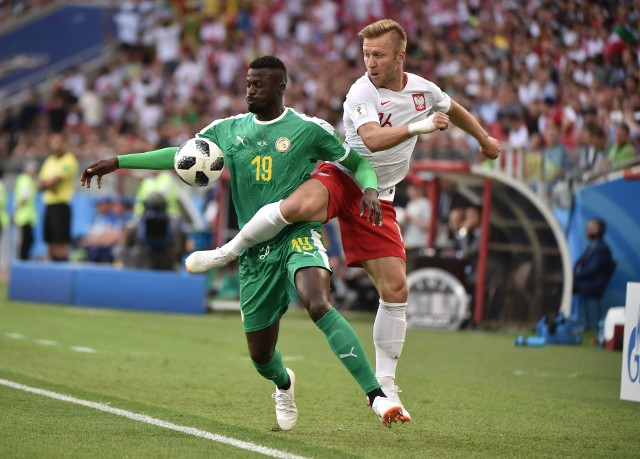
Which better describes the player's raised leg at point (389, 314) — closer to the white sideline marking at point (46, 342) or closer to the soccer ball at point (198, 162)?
the soccer ball at point (198, 162)

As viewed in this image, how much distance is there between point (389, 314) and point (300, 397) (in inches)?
59.5

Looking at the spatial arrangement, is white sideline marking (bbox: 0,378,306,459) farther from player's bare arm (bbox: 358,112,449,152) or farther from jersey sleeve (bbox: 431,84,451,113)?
jersey sleeve (bbox: 431,84,451,113)

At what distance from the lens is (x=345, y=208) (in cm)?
646

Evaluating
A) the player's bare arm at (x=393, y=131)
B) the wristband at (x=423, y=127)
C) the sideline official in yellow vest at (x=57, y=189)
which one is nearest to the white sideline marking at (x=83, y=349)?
the player's bare arm at (x=393, y=131)

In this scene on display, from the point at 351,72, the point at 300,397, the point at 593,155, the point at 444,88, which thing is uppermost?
the point at 351,72

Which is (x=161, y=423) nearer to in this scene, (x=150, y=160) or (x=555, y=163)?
(x=150, y=160)

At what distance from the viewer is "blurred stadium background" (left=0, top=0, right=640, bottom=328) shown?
1398 cm

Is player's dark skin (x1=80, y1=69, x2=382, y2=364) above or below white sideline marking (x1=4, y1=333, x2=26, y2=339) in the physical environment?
above

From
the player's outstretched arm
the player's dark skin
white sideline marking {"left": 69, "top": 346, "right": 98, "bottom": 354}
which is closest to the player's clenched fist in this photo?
the player's dark skin

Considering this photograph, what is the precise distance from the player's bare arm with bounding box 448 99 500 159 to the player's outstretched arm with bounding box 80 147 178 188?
1713 mm

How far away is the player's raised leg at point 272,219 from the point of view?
19.5 feet

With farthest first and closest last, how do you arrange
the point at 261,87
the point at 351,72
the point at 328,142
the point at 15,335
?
the point at 351,72, the point at 15,335, the point at 328,142, the point at 261,87

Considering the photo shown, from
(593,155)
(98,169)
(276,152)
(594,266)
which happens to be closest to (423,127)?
(276,152)

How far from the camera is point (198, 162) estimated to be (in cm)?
624
